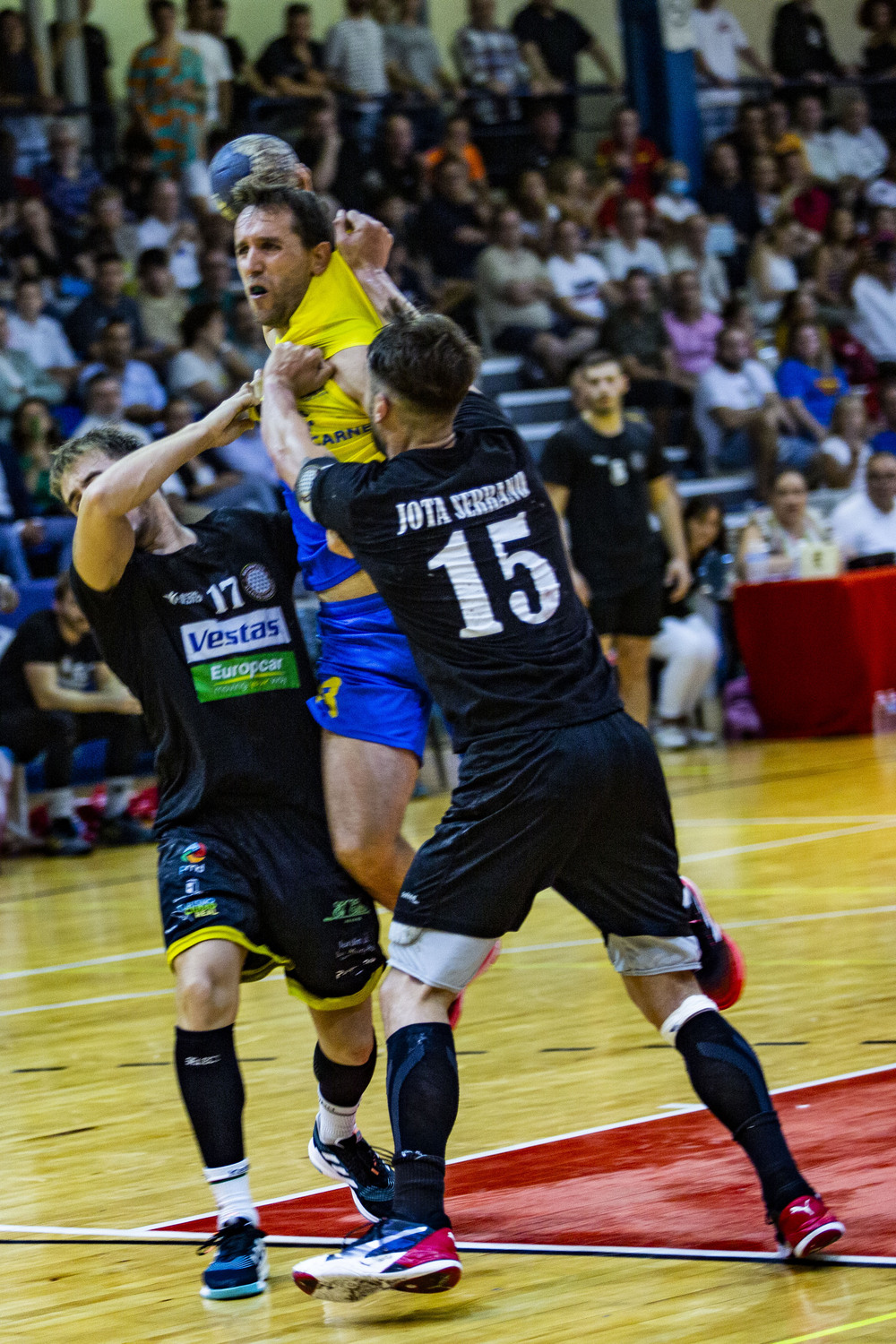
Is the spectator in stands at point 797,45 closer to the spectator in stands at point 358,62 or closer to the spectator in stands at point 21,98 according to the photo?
the spectator in stands at point 358,62

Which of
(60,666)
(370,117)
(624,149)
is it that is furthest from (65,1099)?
(624,149)

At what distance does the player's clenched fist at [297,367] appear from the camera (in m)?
3.78

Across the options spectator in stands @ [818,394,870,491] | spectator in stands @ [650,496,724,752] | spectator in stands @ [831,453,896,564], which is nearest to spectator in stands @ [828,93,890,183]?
spectator in stands @ [818,394,870,491]

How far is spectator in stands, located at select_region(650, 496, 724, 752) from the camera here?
1177 cm

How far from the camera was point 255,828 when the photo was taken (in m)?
3.70

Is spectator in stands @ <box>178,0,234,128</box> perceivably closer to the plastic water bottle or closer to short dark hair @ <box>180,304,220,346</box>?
short dark hair @ <box>180,304,220,346</box>

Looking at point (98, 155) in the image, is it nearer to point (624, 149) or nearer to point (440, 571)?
point (624, 149)

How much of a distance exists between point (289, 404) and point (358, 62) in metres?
12.4

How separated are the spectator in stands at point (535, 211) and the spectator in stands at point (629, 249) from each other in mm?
534

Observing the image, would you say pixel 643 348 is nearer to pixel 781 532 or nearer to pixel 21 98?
pixel 781 532

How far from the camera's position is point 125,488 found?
3.55 metres

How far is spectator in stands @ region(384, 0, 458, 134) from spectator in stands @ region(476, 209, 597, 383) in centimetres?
143

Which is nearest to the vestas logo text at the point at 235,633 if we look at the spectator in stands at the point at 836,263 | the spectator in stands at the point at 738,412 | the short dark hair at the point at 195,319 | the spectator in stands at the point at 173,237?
the short dark hair at the point at 195,319

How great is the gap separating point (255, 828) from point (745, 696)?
29.4ft
